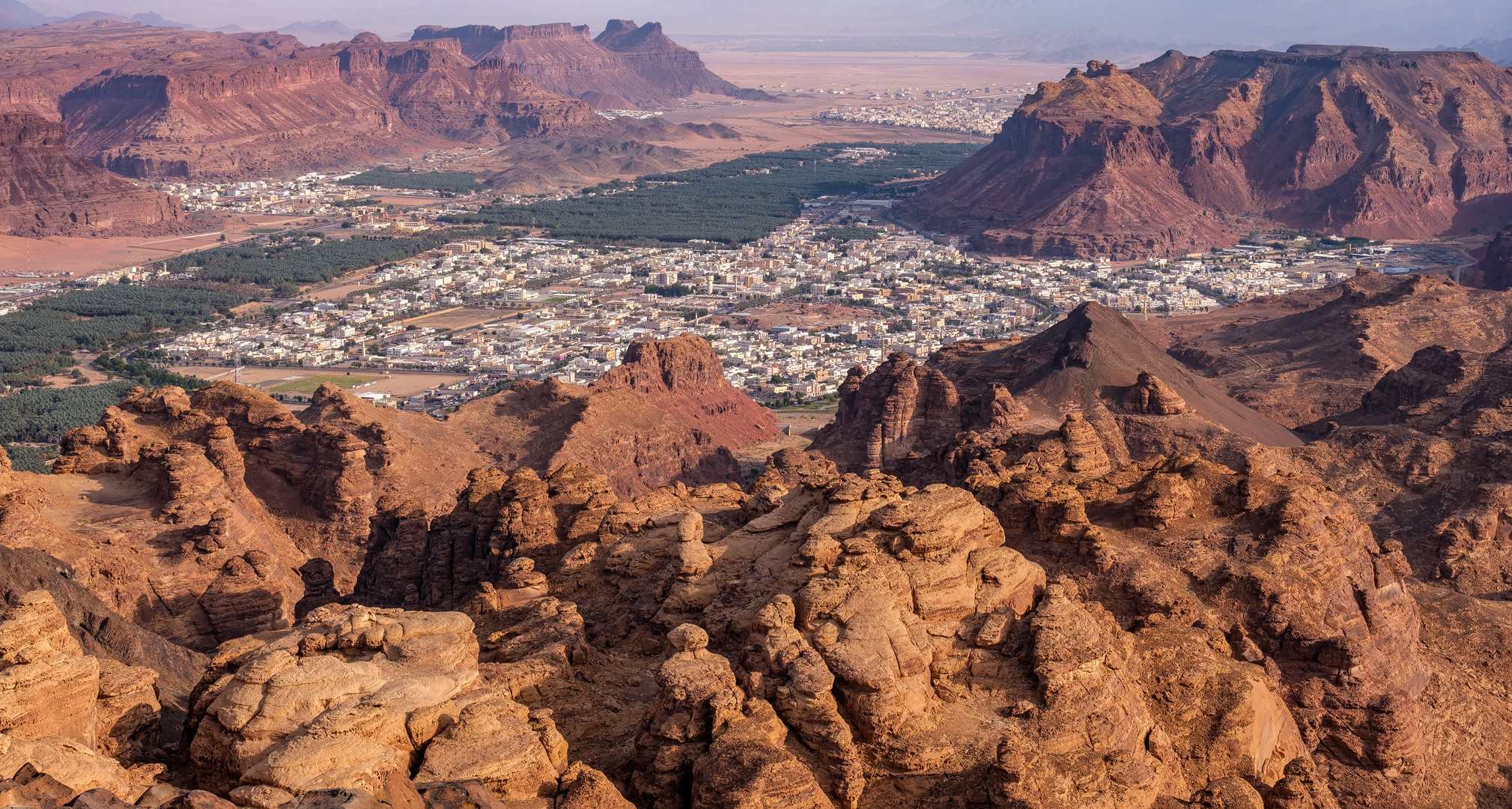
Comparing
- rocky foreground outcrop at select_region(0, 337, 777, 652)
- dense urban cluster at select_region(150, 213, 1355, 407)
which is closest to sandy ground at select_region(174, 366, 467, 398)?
dense urban cluster at select_region(150, 213, 1355, 407)

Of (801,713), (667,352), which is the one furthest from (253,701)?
(667,352)

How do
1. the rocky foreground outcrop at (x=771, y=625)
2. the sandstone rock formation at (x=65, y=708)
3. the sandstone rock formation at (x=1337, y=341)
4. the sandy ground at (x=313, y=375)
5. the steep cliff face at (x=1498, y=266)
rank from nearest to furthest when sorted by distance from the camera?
the sandstone rock formation at (x=65, y=708)
the rocky foreground outcrop at (x=771, y=625)
the sandstone rock formation at (x=1337, y=341)
the sandy ground at (x=313, y=375)
the steep cliff face at (x=1498, y=266)

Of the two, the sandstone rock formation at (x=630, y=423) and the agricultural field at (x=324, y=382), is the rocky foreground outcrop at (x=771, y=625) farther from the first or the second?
the agricultural field at (x=324, y=382)

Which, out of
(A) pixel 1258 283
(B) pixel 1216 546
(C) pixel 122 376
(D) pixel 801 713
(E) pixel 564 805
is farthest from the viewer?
(A) pixel 1258 283

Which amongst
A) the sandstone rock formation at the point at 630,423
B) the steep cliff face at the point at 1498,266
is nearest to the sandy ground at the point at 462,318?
the sandstone rock formation at the point at 630,423

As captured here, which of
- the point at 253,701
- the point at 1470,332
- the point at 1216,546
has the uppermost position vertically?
the point at 253,701

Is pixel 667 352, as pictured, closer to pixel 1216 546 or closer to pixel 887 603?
pixel 1216 546

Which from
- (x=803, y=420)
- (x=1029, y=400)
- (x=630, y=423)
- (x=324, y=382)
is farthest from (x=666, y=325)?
(x=1029, y=400)

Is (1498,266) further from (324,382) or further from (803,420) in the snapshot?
(324,382)

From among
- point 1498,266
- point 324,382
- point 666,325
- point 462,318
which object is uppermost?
point 1498,266
